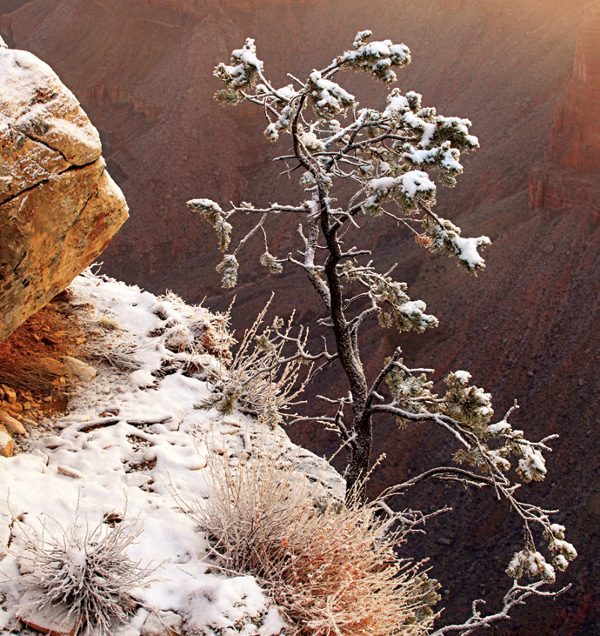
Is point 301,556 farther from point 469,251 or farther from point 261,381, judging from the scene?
point 261,381

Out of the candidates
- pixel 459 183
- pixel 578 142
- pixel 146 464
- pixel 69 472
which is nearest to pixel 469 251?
pixel 146 464

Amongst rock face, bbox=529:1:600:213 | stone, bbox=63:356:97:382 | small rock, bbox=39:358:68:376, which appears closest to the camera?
small rock, bbox=39:358:68:376

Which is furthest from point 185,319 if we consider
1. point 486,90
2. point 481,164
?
point 486,90

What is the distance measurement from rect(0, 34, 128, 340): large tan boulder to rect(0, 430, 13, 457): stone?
53cm

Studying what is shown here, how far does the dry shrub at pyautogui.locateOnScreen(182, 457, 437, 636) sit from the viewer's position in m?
2.54

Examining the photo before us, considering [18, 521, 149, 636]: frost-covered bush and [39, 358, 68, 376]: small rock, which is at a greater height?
[18, 521, 149, 636]: frost-covered bush

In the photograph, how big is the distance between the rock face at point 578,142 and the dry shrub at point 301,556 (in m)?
18.9

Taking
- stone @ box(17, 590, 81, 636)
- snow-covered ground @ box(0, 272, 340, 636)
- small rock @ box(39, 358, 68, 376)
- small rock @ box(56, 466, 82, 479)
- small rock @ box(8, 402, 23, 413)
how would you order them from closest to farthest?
stone @ box(17, 590, 81, 636) < snow-covered ground @ box(0, 272, 340, 636) < small rock @ box(56, 466, 82, 479) < small rock @ box(8, 402, 23, 413) < small rock @ box(39, 358, 68, 376)

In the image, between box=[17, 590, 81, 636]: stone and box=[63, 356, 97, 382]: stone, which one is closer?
box=[17, 590, 81, 636]: stone

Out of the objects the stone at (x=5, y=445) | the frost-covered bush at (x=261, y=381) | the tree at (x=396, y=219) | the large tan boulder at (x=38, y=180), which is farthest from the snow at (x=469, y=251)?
the stone at (x=5, y=445)

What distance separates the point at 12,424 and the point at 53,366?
672mm

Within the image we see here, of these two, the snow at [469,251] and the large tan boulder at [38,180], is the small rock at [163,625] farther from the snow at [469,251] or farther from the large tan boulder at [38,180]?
the snow at [469,251]

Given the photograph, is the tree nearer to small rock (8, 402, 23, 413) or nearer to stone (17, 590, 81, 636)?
small rock (8, 402, 23, 413)

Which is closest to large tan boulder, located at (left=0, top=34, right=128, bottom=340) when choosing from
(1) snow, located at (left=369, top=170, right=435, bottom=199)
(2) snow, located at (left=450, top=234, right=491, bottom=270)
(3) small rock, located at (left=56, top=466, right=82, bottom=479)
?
(3) small rock, located at (left=56, top=466, right=82, bottom=479)
